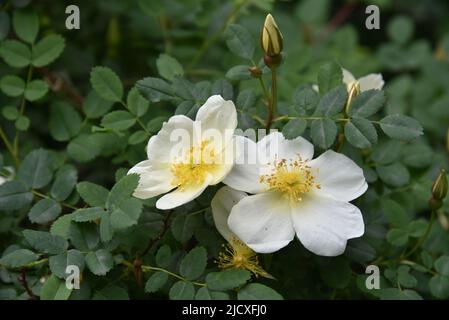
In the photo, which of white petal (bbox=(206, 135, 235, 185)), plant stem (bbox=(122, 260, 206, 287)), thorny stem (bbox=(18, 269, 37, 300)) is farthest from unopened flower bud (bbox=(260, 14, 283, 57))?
thorny stem (bbox=(18, 269, 37, 300))

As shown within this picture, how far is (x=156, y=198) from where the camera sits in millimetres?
1159

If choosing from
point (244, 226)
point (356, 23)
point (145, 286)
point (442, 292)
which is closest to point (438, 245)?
point (442, 292)

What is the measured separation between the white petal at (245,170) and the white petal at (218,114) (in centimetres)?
3

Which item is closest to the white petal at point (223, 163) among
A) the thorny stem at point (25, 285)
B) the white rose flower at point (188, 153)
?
the white rose flower at point (188, 153)

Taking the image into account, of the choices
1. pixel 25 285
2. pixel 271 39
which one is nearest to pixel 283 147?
pixel 271 39

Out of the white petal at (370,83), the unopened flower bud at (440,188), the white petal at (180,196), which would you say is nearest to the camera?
the white petal at (180,196)

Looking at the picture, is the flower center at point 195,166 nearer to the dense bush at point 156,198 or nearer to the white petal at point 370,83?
the dense bush at point 156,198

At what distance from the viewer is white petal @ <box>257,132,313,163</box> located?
3.76 feet

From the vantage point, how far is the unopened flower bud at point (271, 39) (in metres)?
1.11

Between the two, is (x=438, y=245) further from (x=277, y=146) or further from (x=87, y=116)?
(x=87, y=116)

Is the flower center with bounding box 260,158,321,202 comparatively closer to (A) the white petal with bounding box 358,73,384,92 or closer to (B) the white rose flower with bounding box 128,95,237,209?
(B) the white rose flower with bounding box 128,95,237,209

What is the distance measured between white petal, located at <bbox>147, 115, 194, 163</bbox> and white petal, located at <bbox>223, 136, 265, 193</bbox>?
9 centimetres

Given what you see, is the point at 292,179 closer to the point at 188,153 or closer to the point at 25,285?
the point at 188,153

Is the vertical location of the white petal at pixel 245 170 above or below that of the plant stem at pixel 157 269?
above
